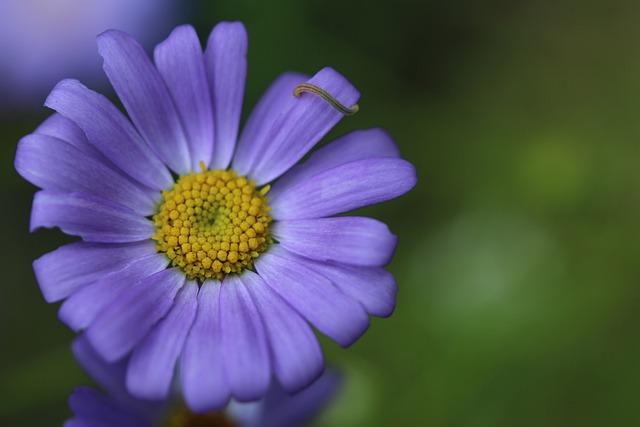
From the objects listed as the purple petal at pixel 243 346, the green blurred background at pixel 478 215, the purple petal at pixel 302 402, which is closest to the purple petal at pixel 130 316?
the purple petal at pixel 243 346

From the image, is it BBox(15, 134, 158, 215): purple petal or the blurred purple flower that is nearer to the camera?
BBox(15, 134, 158, 215): purple petal

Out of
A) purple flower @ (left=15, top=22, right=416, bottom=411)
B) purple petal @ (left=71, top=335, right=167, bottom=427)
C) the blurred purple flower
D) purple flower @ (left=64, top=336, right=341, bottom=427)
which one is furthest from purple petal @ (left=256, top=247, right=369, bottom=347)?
the blurred purple flower

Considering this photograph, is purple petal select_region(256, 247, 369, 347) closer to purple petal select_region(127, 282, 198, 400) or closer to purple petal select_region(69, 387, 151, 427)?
purple petal select_region(127, 282, 198, 400)

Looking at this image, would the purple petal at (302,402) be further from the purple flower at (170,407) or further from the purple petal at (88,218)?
the purple petal at (88,218)

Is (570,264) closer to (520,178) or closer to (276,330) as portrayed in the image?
(520,178)

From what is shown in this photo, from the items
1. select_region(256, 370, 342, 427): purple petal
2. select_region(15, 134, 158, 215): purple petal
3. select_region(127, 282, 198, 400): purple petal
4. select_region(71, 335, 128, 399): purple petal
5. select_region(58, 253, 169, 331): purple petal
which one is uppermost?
select_region(15, 134, 158, 215): purple petal

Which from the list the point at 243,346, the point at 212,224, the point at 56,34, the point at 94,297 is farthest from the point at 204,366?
the point at 56,34
